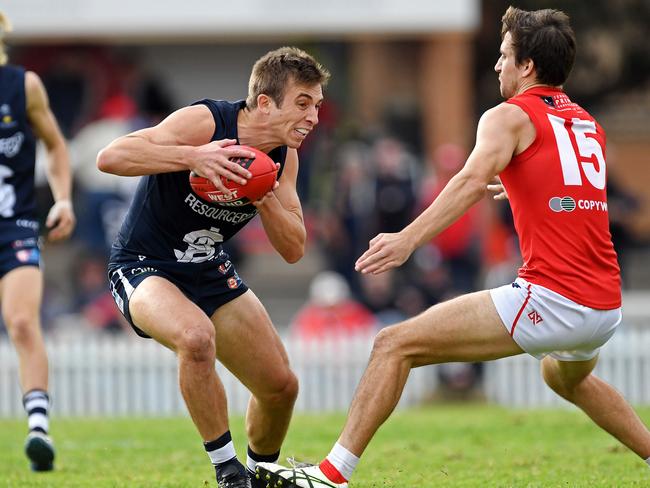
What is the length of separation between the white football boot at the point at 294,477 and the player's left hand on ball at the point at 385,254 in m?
1.00

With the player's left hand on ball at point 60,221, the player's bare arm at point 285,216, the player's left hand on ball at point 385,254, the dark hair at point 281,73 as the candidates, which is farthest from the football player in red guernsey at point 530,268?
the player's left hand on ball at point 60,221

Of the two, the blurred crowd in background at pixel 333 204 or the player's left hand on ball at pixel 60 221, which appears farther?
the blurred crowd in background at pixel 333 204

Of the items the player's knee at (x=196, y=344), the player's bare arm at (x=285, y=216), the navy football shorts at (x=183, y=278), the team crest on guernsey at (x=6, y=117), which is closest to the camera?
the player's knee at (x=196, y=344)

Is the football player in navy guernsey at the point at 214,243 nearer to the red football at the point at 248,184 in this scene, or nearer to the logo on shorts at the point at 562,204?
the red football at the point at 248,184

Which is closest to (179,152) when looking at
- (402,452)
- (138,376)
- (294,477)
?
(294,477)

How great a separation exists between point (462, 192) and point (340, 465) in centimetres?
137

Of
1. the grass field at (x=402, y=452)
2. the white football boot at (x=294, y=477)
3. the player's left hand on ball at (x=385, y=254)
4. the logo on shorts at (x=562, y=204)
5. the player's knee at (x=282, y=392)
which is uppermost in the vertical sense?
the logo on shorts at (x=562, y=204)

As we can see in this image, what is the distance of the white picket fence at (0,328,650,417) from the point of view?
1373 centimetres

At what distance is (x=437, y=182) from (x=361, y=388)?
9.66 m

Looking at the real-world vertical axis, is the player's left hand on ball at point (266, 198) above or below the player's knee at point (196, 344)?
above

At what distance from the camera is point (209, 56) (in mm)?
20469

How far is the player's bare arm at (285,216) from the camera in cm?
615

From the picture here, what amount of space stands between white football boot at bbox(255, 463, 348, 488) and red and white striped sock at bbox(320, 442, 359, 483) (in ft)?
0.07

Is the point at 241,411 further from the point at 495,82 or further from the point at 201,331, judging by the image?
the point at 495,82
